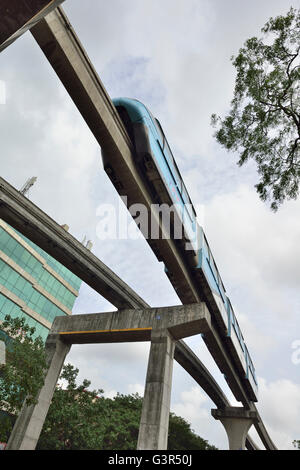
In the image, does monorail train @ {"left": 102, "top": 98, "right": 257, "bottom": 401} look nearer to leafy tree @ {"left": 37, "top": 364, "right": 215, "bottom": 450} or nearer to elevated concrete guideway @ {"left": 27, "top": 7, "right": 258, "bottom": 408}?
elevated concrete guideway @ {"left": 27, "top": 7, "right": 258, "bottom": 408}

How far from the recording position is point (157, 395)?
14.8m

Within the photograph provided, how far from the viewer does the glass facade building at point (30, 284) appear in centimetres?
3453

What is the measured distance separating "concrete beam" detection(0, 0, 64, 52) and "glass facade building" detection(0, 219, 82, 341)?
34533mm

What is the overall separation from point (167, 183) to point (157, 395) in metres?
10.6

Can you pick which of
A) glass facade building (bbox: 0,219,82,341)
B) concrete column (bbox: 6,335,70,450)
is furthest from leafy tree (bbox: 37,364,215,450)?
glass facade building (bbox: 0,219,82,341)

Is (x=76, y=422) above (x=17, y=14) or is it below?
above

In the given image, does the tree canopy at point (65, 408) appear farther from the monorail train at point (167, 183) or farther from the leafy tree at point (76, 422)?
the monorail train at point (167, 183)

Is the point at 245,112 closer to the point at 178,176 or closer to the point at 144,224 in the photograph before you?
the point at 178,176

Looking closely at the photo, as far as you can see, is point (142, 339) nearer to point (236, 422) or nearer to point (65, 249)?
point (65, 249)

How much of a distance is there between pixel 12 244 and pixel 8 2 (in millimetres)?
37111

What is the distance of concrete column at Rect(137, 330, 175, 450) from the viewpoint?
13941 millimetres

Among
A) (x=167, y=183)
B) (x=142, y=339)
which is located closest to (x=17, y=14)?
(x=167, y=183)

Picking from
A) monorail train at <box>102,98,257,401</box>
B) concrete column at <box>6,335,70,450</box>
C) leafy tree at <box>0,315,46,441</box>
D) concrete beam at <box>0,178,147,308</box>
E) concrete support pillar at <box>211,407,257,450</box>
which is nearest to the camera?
monorail train at <box>102,98,257,401</box>

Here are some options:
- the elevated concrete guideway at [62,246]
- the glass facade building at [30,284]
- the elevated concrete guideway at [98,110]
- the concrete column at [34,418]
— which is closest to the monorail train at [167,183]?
the elevated concrete guideway at [98,110]
